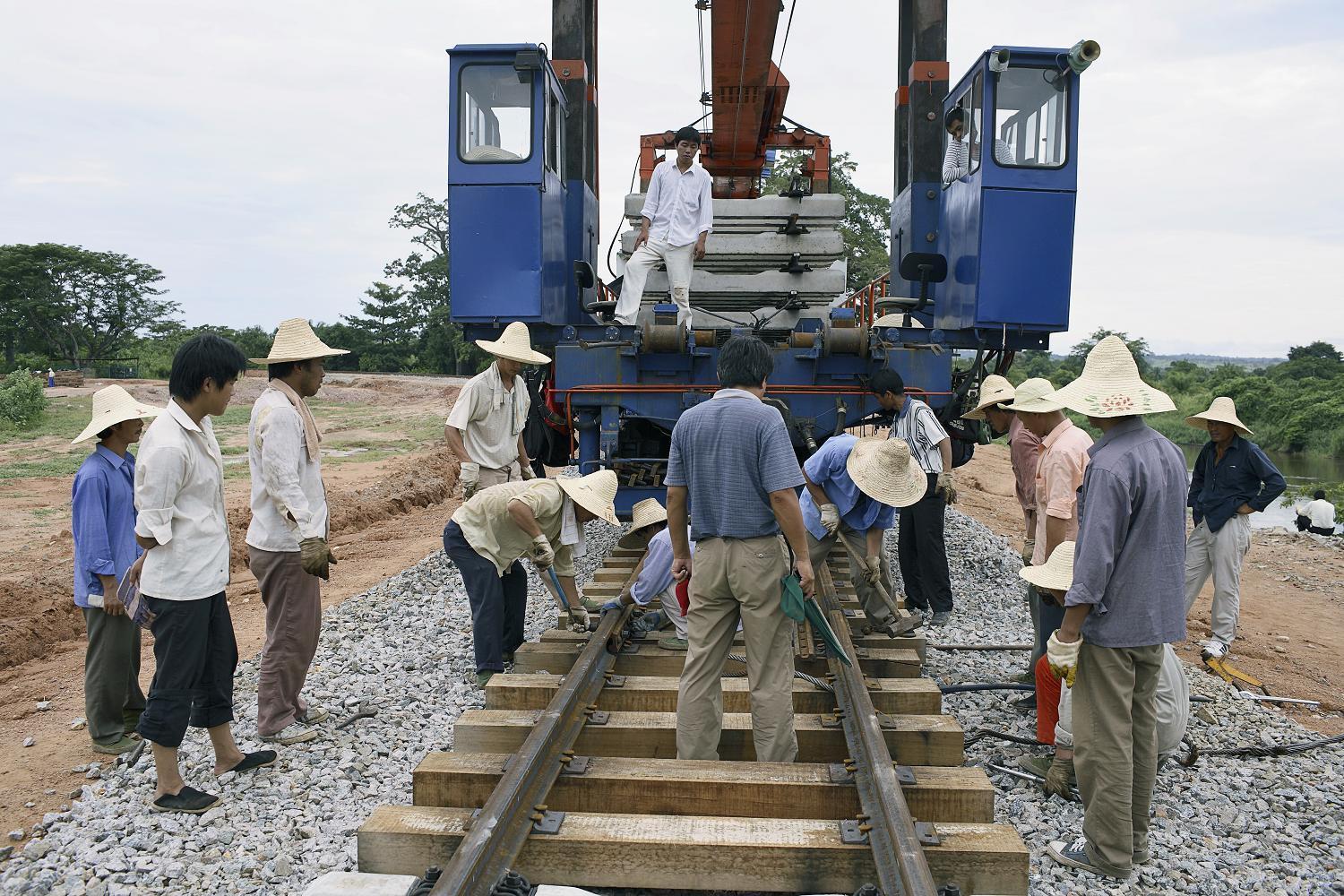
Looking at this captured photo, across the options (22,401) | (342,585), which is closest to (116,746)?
(342,585)

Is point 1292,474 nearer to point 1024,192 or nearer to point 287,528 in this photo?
point 1024,192

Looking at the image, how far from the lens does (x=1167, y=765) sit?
14.4ft

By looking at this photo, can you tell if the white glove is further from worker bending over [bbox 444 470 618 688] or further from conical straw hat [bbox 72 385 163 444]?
conical straw hat [bbox 72 385 163 444]

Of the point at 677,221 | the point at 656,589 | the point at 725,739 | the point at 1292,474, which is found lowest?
the point at 1292,474

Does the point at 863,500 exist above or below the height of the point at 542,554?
above

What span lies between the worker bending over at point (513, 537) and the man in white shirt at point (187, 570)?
1.30 metres

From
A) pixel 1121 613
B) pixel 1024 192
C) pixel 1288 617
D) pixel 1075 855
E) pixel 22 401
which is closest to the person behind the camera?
pixel 1121 613

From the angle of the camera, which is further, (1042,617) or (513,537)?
(513,537)

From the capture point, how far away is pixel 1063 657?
11.2 ft

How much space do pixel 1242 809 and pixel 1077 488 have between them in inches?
57.7

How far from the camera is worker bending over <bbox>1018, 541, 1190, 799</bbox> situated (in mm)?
3902

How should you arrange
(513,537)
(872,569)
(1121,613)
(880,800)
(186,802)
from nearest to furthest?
1. (880,800)
2. (1121,613)
3. (186,802)
4. (513,537)
5. (872,569)

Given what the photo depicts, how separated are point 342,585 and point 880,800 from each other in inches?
→ 257

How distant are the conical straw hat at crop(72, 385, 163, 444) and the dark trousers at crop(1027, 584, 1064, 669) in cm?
434
